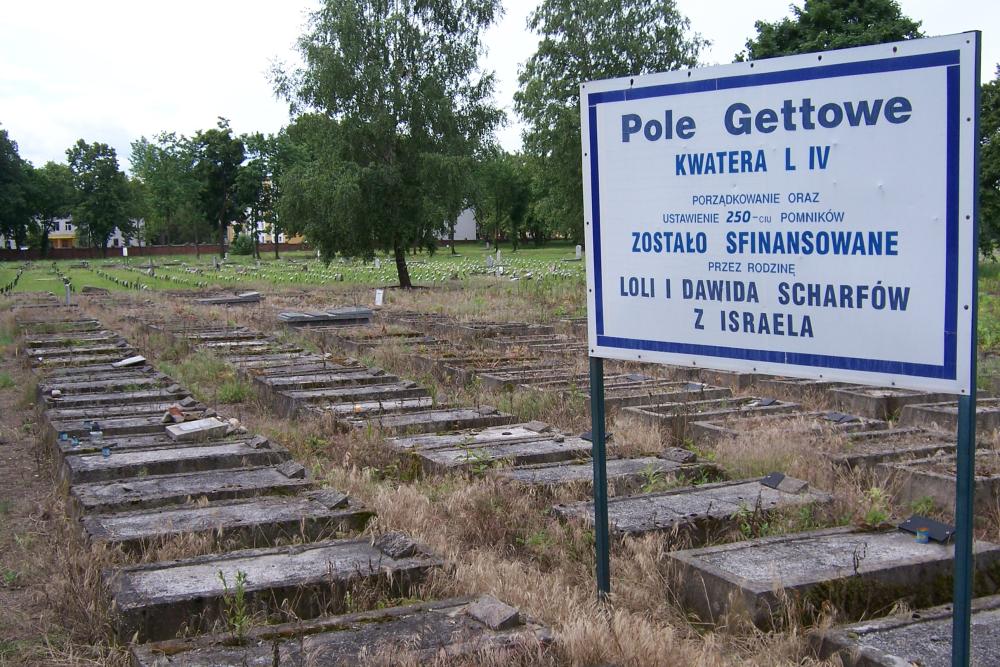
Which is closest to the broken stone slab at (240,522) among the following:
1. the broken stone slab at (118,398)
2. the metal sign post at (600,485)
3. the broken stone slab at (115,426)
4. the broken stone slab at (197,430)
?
the metal sign post at (600,485)

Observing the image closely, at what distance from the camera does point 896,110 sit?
3.51 m

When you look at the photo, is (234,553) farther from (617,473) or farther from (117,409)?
(117,409)

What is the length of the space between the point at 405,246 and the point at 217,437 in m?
25.2

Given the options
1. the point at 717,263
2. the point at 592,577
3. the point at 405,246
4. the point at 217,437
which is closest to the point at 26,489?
the point at 217,437

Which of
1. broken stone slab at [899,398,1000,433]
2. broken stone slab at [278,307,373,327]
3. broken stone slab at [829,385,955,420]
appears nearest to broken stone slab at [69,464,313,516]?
broken stone slab at [899,398,1000,433]

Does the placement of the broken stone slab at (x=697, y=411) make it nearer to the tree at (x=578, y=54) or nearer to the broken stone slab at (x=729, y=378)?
the broken stone slab at (x=729, y=378)

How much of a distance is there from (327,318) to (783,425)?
12455 millimetres

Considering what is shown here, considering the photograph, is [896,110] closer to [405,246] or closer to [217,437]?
[217,437]

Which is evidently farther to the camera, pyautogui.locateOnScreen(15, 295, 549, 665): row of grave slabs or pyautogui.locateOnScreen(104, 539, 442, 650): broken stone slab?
pyautogui.locateOnScreen(104, 539, 442, 650): broken stone slab

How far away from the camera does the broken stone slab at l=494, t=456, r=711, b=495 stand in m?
6.47

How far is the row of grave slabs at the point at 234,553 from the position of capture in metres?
3.81

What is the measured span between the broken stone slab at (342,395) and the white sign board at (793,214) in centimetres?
552

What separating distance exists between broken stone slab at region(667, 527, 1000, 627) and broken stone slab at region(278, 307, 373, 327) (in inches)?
584

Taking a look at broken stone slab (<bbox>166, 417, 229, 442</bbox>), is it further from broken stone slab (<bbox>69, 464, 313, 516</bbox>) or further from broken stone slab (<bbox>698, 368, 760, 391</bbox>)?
broken stone slab (<bbox>698, 368, 760, 391</bbox>)
